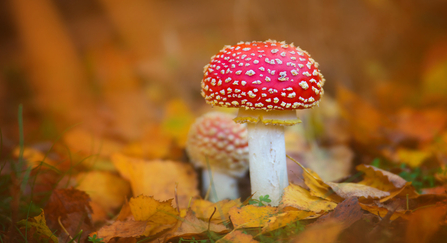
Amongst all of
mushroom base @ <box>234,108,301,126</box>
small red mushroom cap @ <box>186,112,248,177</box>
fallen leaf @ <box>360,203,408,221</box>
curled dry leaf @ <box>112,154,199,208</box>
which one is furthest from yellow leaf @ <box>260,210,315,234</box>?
small red mushroom cap @ <box>186,112,248,177</box>

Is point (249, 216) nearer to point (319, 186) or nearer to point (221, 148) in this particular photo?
point (319, 186)

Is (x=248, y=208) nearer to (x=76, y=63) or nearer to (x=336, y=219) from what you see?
(x=336, y=219)

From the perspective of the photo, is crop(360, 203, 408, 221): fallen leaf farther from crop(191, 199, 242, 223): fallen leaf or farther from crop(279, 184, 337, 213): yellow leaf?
crop(191, 199, 242, 223): fallen leaf

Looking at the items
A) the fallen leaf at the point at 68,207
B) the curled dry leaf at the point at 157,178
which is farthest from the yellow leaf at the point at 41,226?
the curled dry leaf at the point at 157,178

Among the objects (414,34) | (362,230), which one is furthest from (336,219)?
(414,34)

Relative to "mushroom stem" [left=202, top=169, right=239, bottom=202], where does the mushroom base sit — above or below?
above

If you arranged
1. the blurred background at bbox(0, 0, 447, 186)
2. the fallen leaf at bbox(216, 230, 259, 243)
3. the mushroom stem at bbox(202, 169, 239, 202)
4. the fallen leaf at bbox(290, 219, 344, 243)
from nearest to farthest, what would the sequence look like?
the fallen leaf at bbox(290, 219, 344, 243)
the fallen leaf at bbox(216, 230, 259, 243)
the mushroom stem at bbox(202, 169, 239, 202)
the blurred background at bbox(0, 0, 447, 186)

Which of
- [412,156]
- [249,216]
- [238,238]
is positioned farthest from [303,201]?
[412,156]
